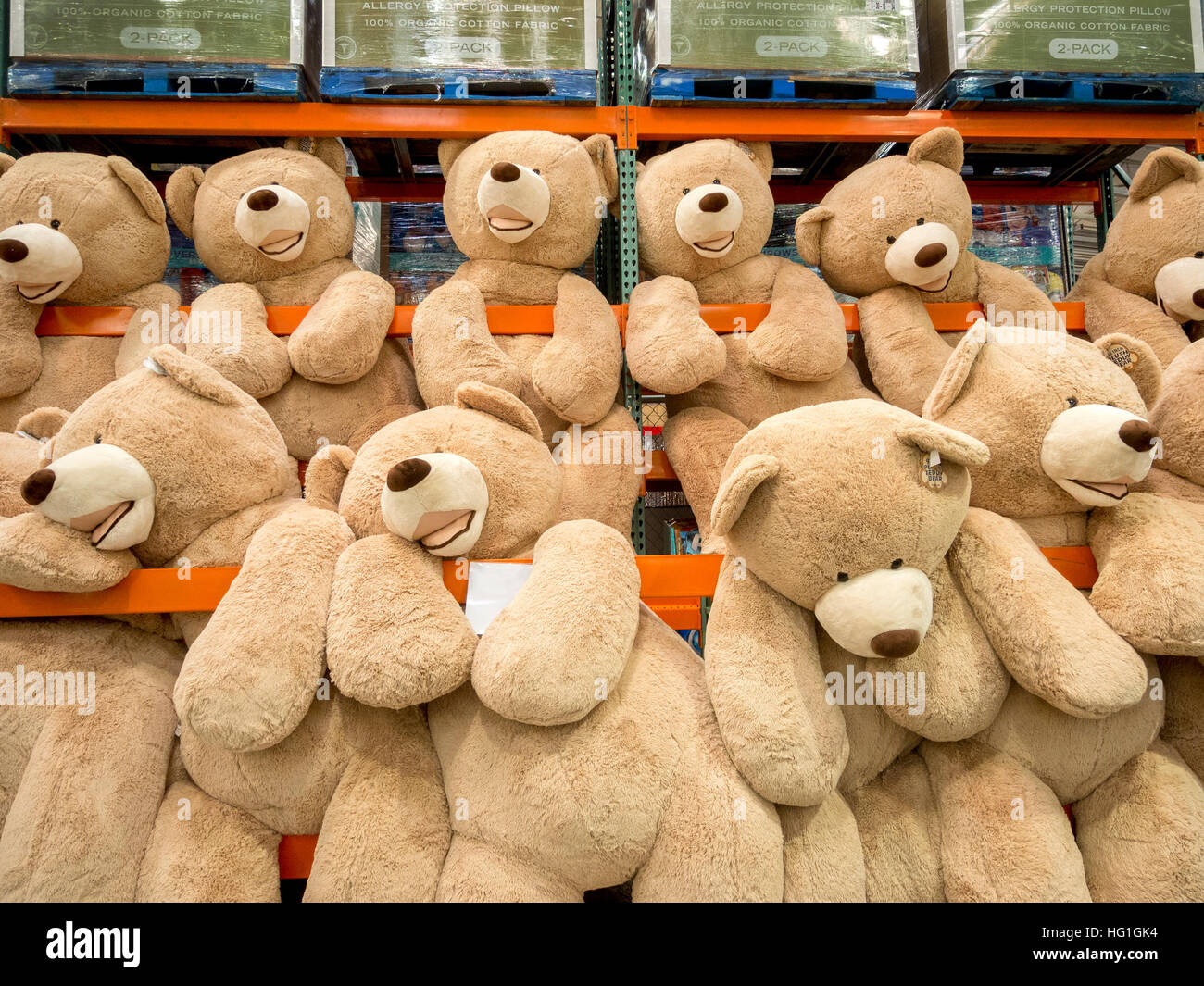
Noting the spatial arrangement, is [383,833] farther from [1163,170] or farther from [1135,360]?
[1163,170]

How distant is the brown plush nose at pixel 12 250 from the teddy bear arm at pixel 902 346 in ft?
6.89

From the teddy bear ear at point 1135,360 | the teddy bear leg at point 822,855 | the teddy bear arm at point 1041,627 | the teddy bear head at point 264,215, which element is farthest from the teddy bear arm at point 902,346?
the teddy bear head at point 264,215

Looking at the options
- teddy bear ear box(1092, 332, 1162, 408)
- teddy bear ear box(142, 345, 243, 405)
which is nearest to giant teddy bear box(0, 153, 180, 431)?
teddy bear ear box(142, 345, 243, 405)

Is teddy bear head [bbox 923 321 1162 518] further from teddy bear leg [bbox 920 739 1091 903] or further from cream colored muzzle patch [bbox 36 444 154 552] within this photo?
cream colored muzzle patch [bbox 36 444 154 552]

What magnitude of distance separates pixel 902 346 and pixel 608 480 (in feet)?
2.81

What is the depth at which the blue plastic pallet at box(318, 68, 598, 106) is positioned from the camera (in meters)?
2.16

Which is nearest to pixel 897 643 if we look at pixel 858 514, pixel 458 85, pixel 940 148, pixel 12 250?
pixel 858 514

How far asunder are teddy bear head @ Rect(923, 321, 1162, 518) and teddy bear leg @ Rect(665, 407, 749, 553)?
0.57 metres

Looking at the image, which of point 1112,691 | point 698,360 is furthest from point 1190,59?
point 1112,691

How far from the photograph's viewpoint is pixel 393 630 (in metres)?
1.25

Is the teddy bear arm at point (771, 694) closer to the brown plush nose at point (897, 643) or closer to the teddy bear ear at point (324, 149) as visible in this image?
the brown plush nose at point (897, 643)

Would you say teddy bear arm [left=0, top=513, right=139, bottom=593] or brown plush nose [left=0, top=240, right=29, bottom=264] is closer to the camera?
teddy bear arm [left=0, top=513, right=139, bottom=593]

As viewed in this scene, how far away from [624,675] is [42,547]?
988 millimetres

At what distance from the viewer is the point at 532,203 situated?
1989 mm
